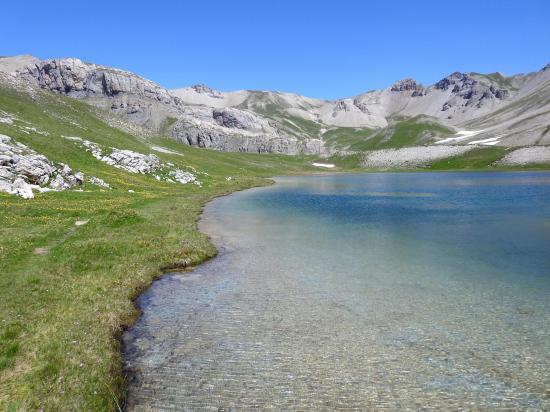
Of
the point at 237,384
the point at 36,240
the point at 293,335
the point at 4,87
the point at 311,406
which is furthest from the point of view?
the point at 4,87

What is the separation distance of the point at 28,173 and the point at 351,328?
61.9 m

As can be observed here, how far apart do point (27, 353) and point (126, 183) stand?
71526 mm

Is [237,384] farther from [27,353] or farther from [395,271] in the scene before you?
[395,271]

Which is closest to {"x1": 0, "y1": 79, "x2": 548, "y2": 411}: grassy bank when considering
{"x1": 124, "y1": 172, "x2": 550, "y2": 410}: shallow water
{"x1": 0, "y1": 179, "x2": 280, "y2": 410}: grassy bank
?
{"x1": 0, "y1": 179, "x2": 280, "y2": 410}: grassy bank

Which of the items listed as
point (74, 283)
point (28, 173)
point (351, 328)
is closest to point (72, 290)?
point (74, 283)

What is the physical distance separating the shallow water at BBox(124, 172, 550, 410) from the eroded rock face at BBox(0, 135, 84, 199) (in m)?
36.3

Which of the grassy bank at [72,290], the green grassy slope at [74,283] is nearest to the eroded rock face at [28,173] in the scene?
the green grassy slope at [74,283]


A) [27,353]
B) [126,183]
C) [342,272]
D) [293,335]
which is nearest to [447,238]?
[342,272]

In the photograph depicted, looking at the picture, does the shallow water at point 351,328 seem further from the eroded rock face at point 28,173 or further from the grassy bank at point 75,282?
the eroded rock face at point 28,173

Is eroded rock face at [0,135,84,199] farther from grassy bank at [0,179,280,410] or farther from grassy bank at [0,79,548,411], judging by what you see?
grassy bank at [0,179,280,410]

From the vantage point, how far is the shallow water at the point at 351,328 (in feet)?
49.2

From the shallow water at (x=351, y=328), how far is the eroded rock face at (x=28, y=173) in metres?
36.3

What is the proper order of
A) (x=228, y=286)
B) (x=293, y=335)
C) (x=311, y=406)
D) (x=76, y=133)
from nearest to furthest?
(x=311, y=406), (x=293, y=335), (x=228, y=286), (x=76, y=133)

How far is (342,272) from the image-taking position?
30.4m
